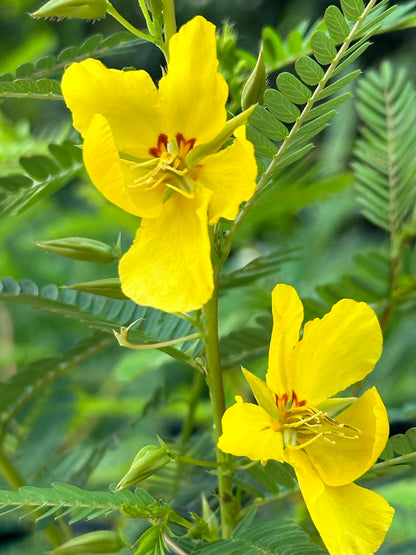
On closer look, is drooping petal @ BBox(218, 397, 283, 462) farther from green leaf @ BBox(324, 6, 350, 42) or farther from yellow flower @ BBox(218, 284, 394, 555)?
green leaf @ BBox(324, 6, 350, 42)

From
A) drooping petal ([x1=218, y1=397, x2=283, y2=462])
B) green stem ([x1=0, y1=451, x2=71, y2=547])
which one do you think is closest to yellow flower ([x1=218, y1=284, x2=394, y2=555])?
drooping petal ([x1=218, y1=397, x2=283, y2=462])

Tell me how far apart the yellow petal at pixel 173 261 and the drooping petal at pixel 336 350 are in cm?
11

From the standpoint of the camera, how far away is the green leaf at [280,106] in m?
0.62

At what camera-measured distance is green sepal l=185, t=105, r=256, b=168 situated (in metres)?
0.56

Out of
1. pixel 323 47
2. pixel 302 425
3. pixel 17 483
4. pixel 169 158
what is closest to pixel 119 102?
pixel 169 158

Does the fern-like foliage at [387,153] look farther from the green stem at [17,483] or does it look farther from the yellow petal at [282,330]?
the green stem at [17,483]

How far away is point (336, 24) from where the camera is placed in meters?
0.61

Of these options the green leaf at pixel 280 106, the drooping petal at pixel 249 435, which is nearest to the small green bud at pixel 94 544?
the drooping petal at pixel 249 435

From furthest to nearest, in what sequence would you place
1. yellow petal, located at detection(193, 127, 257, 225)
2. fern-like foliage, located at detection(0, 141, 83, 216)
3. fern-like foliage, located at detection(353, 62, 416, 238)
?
fern-like foliage, located at detection(353, 62, 416, 238) → fern-like foliage, located at detection(0, 141, 83, 216) → yellow petal, located at detection(193, 127, 257, 225)

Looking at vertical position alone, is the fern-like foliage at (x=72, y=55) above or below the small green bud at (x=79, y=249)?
above

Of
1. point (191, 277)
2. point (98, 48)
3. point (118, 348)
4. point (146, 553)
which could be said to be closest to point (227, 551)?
point (146, 553)

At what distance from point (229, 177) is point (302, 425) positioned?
0.21 meters

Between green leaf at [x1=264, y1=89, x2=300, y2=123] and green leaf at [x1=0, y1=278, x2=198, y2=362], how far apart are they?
216 millimetres

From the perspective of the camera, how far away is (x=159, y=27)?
1.97 feet
